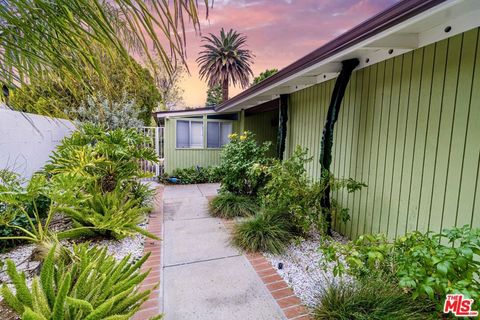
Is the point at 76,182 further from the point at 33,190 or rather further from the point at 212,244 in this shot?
the point at 212,244

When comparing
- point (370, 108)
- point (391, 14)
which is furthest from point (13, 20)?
point (370, 108)

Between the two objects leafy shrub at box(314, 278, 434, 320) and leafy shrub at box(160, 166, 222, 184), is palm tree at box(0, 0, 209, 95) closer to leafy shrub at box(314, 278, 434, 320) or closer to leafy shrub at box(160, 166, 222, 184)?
leafy shrub at box(314, 278, 434, 320)

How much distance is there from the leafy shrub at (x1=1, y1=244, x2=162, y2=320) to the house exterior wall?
308cm

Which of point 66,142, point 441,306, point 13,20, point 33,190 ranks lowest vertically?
point 441,306

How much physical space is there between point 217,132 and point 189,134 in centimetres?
114

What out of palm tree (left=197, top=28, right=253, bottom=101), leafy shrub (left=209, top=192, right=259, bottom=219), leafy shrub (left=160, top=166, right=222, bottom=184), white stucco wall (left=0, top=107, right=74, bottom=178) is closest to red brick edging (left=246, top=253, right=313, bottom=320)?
leafy shrub (left=209, top=192, right=259, bottom=219)

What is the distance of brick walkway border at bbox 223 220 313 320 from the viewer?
2281 millimetres

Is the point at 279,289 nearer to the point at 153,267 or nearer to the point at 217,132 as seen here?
the point at 153,267

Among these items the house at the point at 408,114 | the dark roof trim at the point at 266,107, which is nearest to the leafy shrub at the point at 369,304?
the house at the point at 408,114

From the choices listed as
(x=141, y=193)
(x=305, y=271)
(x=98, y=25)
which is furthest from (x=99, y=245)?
(x=98, y=25)

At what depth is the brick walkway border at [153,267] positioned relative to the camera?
7.52 feet

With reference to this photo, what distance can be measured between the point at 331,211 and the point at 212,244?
A: 2.02 m

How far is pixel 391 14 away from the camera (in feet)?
6.59

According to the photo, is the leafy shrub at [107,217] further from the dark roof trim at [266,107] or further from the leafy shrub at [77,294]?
the dark roof trim at [266,107]
